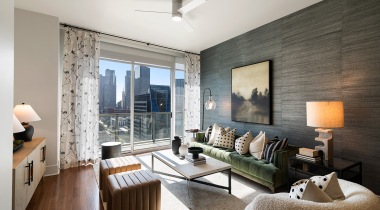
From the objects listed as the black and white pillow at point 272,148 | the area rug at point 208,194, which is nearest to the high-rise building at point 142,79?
the area rug at point 208,194

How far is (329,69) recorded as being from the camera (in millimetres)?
2746

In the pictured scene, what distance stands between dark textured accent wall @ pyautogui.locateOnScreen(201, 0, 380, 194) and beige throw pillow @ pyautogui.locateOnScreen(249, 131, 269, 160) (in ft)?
1.60

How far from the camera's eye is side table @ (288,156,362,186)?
86.1 inches

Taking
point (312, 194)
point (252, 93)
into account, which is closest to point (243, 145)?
point (252, 93)

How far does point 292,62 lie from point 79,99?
4069 millimetres

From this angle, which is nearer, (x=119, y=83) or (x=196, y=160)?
(x=196, y=160)

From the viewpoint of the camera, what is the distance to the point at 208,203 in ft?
7.74

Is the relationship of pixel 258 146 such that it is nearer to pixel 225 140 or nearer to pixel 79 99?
pixel 225 140

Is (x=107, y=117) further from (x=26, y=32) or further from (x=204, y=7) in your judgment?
(x=204, y=7)

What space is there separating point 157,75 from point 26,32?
109 inches

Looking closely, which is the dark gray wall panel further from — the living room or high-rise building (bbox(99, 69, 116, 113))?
high-rise building (bbox(99, 69, 116, 113))

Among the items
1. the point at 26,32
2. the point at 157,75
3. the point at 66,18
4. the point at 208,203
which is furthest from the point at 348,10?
the point at 26,32

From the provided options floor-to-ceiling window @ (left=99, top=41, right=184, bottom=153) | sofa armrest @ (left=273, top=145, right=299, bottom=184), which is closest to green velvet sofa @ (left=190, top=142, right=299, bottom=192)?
sofa armrest @ (left=273, top=145, right=299, bottom=184)

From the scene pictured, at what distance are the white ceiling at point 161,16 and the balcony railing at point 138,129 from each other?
6.51 feet
